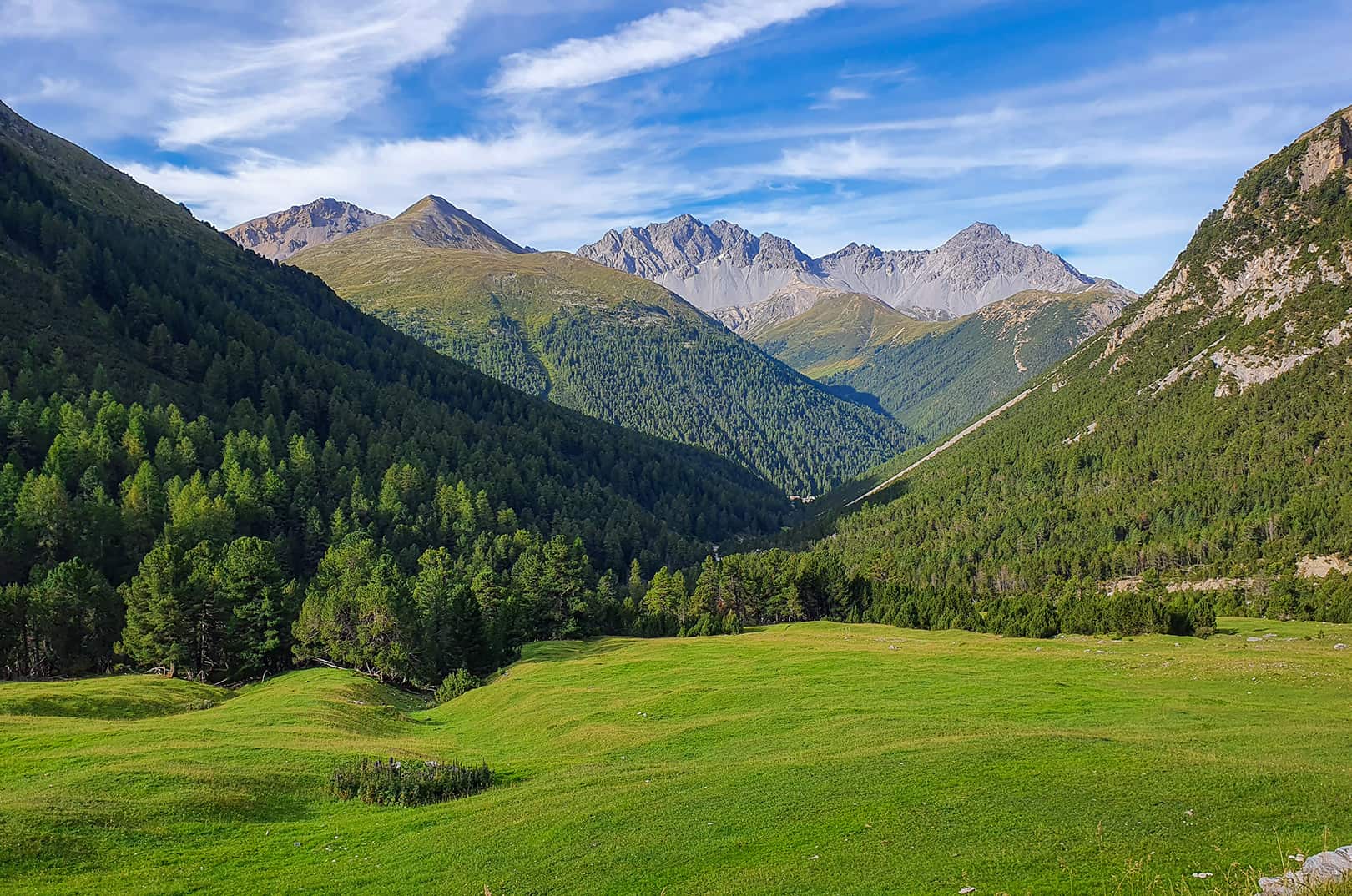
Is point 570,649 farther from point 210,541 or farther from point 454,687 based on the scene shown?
point 210,541

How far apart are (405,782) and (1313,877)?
112 feet

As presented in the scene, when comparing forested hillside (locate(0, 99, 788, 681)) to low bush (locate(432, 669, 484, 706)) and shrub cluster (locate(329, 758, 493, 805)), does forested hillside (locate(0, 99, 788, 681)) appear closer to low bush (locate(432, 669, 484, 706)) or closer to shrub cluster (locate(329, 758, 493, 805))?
low bush (locate(432, 669, 484, 706))

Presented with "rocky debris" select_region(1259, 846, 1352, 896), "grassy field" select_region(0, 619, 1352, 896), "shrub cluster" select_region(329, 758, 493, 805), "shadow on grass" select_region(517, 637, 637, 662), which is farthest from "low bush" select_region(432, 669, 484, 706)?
"rocky debris" select_region(1259, 846, 1352, 896)

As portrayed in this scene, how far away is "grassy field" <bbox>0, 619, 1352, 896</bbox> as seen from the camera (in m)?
22.0

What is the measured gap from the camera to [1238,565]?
603ft

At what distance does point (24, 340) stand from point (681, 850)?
213m

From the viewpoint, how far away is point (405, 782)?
36531mm

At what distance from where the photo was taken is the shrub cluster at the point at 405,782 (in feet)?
117

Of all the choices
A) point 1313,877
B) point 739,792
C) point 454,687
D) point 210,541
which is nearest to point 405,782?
point 739,792

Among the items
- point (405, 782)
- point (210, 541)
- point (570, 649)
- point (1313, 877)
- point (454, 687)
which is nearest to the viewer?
point (1313, 877)

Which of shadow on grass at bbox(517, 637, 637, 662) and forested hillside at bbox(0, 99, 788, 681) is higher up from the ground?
forested hillside at bbox(0, 99, 788, 681)

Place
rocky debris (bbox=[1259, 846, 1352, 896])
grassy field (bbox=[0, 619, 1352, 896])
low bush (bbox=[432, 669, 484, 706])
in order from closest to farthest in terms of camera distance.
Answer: rocky debris (bbox=[1259, 846, 1352, 896])
grassy field (bbox=[0, 619, 1352, 896])
low bush (bbox=[432, 669, 484, 706])

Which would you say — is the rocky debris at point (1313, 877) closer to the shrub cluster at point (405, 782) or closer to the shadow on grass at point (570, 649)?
the shrub cluster at point (405, 782)

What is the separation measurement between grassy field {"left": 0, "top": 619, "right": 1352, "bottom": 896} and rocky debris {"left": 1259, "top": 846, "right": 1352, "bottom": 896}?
1305 mm
